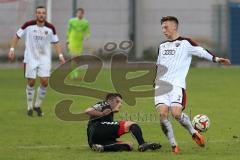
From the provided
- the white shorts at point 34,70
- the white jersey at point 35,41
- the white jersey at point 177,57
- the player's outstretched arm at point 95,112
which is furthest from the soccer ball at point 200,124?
the white jersey at point 35,41

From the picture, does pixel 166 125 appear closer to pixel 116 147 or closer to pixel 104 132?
pixel 116 147

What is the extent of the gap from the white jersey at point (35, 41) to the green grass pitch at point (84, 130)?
125cm

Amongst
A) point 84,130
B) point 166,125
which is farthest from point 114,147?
point 84,130

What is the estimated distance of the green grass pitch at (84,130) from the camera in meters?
11.3

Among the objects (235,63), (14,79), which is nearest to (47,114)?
(14,79)

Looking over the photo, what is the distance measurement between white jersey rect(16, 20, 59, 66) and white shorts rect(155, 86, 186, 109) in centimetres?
567

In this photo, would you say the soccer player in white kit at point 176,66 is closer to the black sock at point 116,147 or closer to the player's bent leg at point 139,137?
the player's bent leg at point 139,137

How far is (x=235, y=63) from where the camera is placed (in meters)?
35.7

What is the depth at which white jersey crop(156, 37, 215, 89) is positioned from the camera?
11.8m

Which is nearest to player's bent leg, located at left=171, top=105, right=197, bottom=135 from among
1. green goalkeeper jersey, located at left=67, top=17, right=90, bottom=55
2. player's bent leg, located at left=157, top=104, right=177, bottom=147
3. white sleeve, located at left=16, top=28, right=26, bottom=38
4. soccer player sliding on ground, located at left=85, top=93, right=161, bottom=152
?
player's bent leg, located at left=157, top=104, right=177, bottom=147

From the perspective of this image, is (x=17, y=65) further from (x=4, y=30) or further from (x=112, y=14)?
(x=112, y=14)

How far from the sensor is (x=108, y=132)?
11.7m

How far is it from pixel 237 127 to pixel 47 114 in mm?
4618

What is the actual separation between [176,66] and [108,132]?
4.81ft
